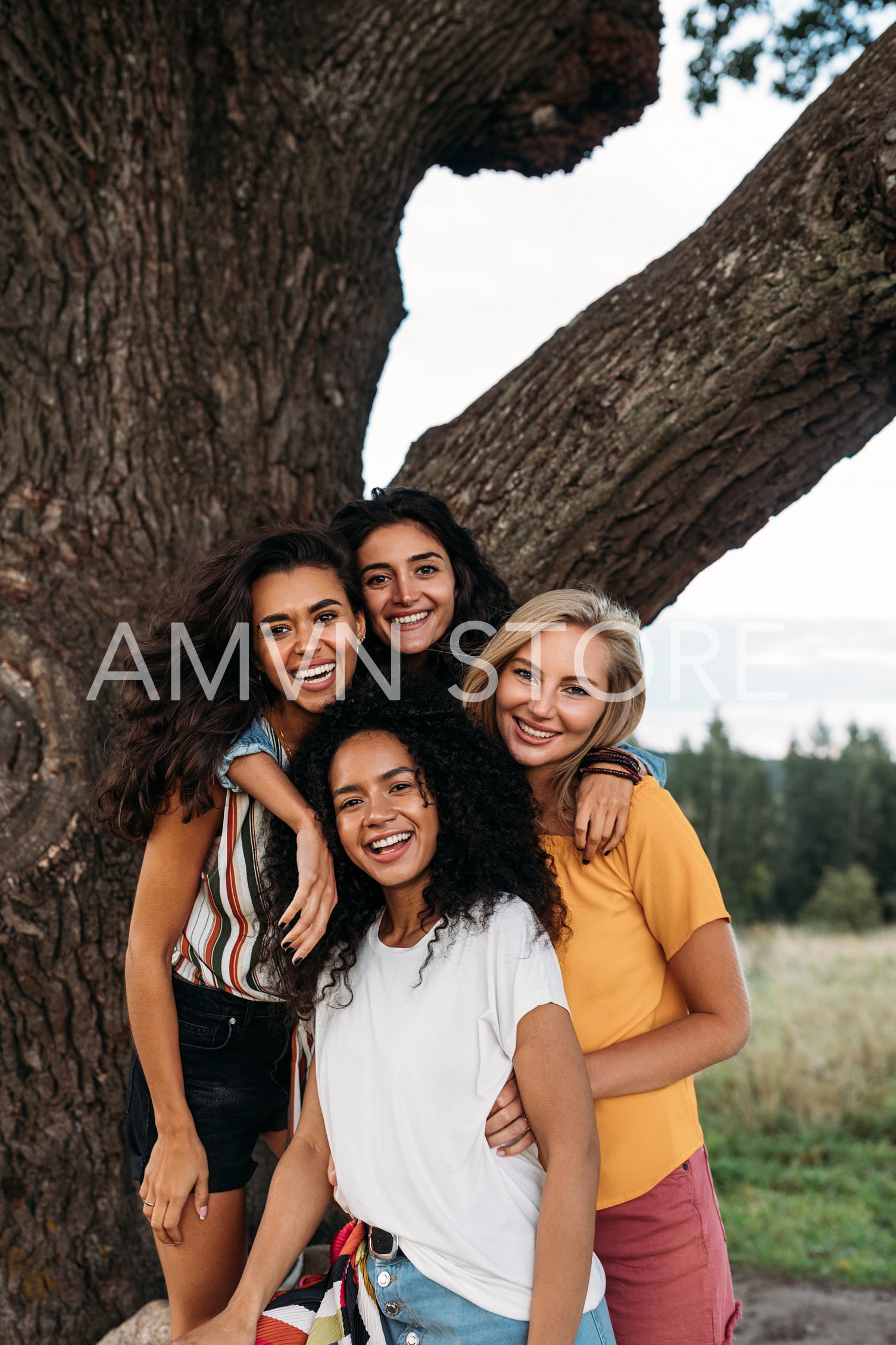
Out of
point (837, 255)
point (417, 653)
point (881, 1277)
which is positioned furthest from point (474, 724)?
point (881, 1277)

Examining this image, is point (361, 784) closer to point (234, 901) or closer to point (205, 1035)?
point (234, 901)

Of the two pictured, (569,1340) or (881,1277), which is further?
(881,1277)

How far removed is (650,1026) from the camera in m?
2.00

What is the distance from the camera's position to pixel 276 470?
9.98 feet

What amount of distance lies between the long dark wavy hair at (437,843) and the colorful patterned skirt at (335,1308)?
16.8 inches

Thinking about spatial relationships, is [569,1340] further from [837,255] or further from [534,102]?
[534,102]

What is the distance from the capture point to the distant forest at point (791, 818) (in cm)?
4275

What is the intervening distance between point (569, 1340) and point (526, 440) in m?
2.12

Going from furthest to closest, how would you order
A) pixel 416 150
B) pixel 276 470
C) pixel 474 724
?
pixel 416 150
pixel 276 470
pixel 474 724

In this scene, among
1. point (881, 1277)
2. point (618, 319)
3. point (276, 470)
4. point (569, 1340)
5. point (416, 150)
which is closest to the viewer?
point (569, 1340)

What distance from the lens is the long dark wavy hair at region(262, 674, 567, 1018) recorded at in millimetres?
1900

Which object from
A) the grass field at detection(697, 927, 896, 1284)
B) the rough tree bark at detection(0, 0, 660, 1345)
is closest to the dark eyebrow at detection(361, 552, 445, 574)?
the rough tree bark at detection(0, 0, 660, 1345)

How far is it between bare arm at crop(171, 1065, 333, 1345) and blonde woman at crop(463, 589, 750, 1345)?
55cm

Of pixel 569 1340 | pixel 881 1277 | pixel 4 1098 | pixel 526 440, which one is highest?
pixel 526 440
